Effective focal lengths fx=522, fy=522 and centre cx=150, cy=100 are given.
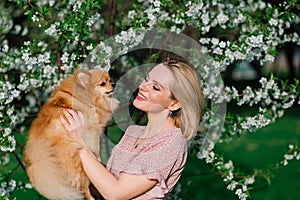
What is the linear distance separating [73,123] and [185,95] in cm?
64

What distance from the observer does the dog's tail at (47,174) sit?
9.93ft

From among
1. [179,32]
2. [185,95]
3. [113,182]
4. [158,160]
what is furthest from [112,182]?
[179,32]

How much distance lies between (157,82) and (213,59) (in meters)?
1.19

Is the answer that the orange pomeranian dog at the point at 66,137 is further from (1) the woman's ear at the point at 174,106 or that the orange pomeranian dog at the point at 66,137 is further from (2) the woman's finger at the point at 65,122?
(1) the woman's ear at the point at 174,106

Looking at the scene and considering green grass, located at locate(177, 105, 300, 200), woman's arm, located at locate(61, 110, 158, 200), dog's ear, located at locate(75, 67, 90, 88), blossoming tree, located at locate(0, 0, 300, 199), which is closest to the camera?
woman's arm, located at locate(61, 110, 158, 200)

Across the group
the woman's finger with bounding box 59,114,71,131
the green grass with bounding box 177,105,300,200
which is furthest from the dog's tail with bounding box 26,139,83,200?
the green grass with bounding box 177,105,300,200

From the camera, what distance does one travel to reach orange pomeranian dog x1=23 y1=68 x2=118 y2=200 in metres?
3.03

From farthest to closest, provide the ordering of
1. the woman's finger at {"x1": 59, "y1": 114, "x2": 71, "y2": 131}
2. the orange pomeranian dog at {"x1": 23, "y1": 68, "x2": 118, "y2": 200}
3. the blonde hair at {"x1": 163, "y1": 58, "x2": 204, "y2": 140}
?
the orange pomeranian dog at {"x1": 23, "y1": 68, "x2": 118, "y2": 200}, the woman's finger at {"x1": 59, "y1": 114, "x2": 71, "y2": 131}, the blonde hair at {"x1": 163, "y1": 58, "x2": 204, "y2": 140}

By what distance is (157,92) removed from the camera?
271 centimetres

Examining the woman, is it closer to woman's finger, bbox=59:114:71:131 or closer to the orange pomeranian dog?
woman's finger, bbox=59:114:71:131

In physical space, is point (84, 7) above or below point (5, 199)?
above

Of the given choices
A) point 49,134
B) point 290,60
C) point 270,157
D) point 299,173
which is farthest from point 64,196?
point 290,60

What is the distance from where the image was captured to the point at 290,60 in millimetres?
19047

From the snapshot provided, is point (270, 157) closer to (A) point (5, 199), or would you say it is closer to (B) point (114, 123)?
(B) point (114, 123)
